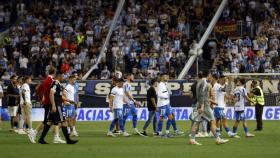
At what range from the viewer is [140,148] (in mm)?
23328

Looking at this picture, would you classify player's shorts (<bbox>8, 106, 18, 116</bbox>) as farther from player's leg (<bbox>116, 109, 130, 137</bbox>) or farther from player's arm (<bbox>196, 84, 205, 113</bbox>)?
player's arm (<bbox>196, 84, 205, 113</bbox>)

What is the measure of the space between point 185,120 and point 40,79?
29.8 ft

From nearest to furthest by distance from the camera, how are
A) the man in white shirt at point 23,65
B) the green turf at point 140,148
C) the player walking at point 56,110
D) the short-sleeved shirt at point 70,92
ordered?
the green turf at point 140,148, the player walking at point 56,110, the short-sleeved shirt at point 70,92, the man in white shirt at point 23,65

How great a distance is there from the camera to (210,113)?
24375 millimetres

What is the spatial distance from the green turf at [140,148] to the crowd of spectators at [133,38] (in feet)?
59.0

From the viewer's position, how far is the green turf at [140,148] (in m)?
21.1

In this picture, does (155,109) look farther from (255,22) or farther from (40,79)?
(255,22)

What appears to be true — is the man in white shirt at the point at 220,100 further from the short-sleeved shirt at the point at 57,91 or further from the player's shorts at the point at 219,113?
the short-sleeved shirt at the point at 57,91

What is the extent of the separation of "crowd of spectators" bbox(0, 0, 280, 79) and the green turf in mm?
17970

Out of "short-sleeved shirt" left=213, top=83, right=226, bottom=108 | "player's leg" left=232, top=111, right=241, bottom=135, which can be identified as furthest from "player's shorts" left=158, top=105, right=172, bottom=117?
"player's leg" left=232, top=111, right=241, bottom=135

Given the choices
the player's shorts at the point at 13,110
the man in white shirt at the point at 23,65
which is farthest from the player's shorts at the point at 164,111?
the man in white shirt at the point at 23,65

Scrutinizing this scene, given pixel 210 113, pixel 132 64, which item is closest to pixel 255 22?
pixel 132 64

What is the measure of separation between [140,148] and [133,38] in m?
26.4

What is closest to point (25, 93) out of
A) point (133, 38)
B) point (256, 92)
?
point (256, 92)
